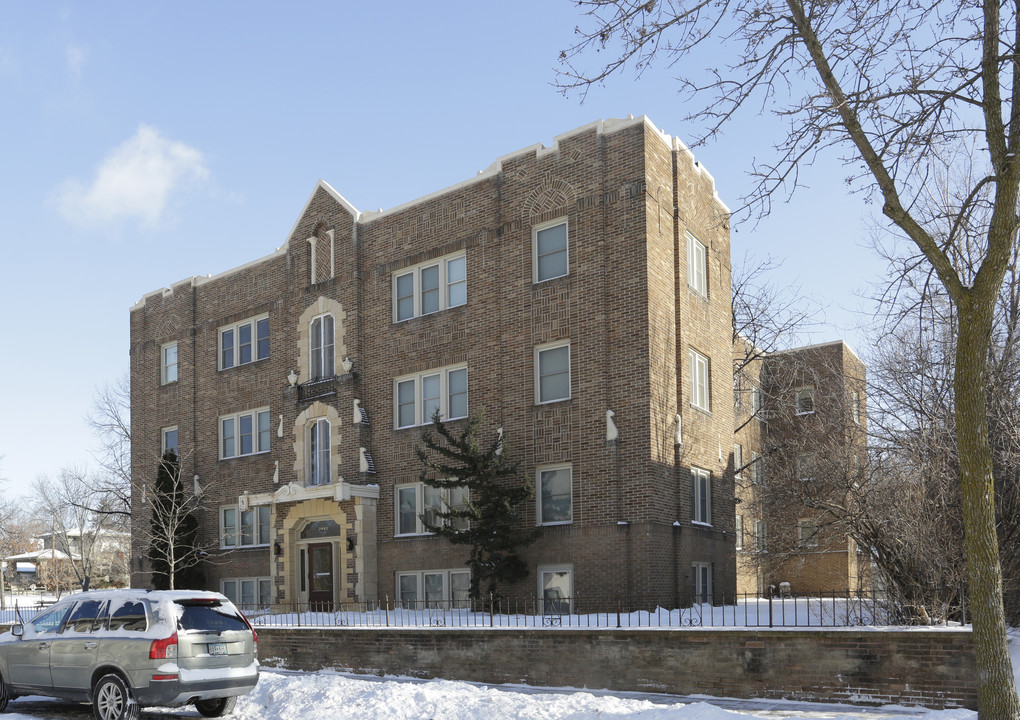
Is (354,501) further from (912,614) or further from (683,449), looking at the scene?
(912,614)

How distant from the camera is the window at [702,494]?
85.0 feet

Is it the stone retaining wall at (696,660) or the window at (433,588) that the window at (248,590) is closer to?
the window at (433,588)

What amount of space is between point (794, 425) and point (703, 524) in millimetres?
12990

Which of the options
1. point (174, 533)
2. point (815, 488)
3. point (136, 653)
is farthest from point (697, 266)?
point (136, 653)

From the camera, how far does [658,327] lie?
24.2 meters

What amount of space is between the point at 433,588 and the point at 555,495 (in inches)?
182

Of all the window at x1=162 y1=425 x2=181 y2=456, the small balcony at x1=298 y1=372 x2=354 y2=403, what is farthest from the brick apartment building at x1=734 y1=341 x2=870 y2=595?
the window at x1=162 y1=425 x2=181 y2=456

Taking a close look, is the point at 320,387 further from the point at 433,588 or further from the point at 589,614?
the point at 589,614

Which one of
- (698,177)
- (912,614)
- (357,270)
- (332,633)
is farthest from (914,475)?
(357,270)

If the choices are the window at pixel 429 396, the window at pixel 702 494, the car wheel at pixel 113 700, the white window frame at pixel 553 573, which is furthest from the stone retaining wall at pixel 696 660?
the window at pixel 702 494

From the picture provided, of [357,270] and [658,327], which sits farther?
[357,270]

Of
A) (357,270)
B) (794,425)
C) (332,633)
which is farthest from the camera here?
(794,425)

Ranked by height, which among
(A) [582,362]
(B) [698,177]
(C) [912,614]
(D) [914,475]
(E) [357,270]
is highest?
(B) [698,177]

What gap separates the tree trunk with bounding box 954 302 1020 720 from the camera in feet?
33.1
